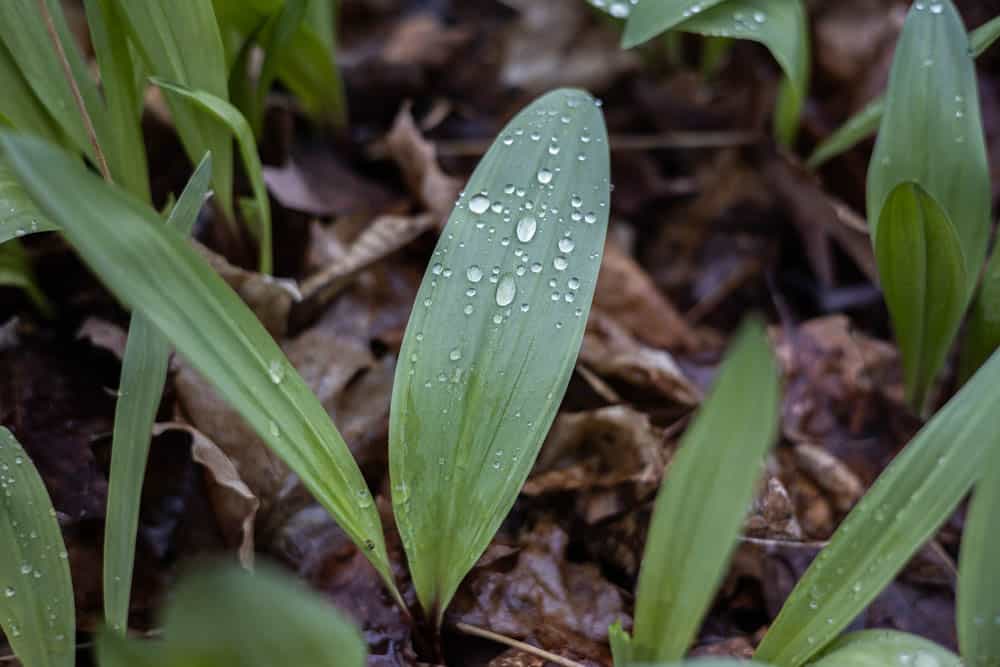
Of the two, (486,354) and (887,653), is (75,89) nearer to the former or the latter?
(486,354)

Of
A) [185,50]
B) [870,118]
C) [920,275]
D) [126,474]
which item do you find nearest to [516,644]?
[126,474]

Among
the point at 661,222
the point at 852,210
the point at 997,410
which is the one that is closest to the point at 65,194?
the point at 997,410

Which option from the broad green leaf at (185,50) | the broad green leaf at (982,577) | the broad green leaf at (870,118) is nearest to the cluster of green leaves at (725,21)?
the broad green leaf at (870,118)

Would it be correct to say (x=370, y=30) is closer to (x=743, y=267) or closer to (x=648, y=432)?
(x=743, y=267)

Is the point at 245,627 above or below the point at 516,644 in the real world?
above

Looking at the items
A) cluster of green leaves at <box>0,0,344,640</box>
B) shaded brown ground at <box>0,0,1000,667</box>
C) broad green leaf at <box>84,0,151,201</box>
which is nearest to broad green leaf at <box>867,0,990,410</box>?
shaded brown ground at <box>0,0,1000,667</box>

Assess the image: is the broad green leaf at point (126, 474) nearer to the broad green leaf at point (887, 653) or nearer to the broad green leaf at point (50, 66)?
the broad green leaf at point (50, 66)
